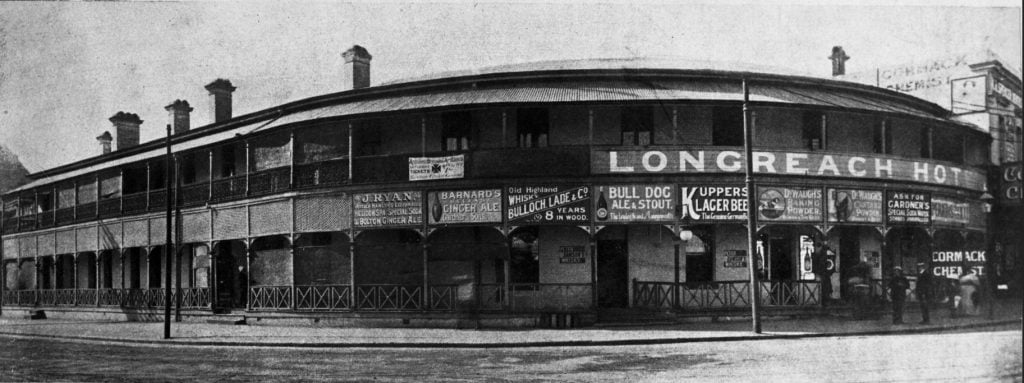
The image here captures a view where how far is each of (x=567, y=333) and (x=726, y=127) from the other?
828cm

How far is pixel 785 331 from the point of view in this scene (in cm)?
1855

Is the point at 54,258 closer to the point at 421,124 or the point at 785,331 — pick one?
the point at 421,124

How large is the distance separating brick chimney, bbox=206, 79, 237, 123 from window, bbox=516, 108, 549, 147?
15444mm

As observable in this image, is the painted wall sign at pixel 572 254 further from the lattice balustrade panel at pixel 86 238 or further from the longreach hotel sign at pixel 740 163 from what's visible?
the lattice balustrade panel at pixel 86 238

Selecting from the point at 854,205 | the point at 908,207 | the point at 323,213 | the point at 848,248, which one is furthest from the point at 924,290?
the point at 323,213

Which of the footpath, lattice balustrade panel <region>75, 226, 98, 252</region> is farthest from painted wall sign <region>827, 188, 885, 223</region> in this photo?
lattice balustrade panel <region>75, 226, 98, 252</region>

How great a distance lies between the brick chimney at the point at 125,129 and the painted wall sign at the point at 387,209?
2125cm

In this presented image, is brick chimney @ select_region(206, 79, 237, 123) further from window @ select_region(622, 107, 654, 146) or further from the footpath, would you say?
window @ select_region(622, 107, 654, 146)

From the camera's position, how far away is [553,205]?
71.5ft

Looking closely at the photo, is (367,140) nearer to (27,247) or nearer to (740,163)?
(740,163)

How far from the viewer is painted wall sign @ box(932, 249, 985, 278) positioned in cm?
2362

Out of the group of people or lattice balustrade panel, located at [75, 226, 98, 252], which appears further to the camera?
lattice balustrade panel, located at [75, 226, 98, 252]

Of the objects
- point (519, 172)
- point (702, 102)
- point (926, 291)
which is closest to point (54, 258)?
point (519, 172)

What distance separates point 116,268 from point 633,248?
80.8 ft
